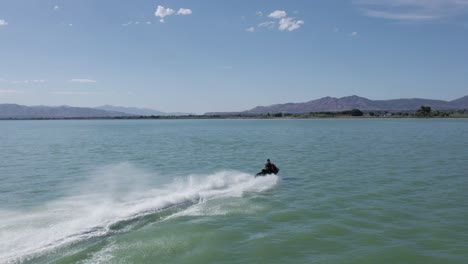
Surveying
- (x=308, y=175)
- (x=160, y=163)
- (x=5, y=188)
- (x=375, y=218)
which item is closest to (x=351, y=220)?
(x=375, y=218)

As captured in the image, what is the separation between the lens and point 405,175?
32.9 metres

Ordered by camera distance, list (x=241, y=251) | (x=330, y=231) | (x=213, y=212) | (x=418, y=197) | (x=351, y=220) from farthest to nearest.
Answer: (x=418, y=197) < (x=213, y=212) < (x=351, y=220) < (x=330, y=231) < (x=241, y=251)

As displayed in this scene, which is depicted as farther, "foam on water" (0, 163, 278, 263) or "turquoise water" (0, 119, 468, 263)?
"foam on water" (0, 163, 278, 263)

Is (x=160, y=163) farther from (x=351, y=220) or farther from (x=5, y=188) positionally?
(x=351, y=220)

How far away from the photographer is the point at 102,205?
918 inches

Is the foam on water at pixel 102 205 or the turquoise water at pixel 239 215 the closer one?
the turquoise water at pixel 239 215

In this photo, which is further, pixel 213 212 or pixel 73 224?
pixel 213 212

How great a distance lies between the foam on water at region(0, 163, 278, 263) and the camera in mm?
16581

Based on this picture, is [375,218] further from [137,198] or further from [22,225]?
[22,225]

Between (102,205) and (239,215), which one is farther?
(102,205)

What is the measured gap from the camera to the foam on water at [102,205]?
54.4 ft

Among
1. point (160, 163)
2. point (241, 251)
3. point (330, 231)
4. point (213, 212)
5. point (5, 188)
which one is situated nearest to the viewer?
point (241, 251)

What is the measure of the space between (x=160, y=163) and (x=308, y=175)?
2005 centimetres

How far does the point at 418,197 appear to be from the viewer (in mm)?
24453
